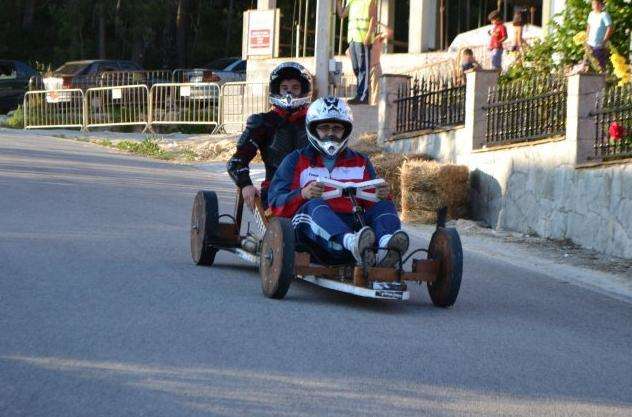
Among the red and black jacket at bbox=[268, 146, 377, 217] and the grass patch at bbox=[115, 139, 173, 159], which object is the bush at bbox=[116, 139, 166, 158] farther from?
the red and black jacket at bbox=[268, 146, 377, 217]

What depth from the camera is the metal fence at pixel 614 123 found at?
Answer: 14297 mm

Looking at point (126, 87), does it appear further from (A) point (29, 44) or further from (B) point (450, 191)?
(A) point (29, 44)

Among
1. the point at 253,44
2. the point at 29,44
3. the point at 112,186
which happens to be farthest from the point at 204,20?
the point at 112,186

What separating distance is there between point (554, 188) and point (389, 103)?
5367 mm

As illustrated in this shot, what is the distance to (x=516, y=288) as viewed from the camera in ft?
38.9

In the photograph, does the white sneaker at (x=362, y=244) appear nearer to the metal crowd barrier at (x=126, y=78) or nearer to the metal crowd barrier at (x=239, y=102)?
the metal crowd barrier at (x=239, y=102)

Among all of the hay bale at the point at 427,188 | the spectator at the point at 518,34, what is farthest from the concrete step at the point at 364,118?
the hay bale at the point at 427,188

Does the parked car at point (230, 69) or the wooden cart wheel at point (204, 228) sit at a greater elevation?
the parked car at point (230, 69)

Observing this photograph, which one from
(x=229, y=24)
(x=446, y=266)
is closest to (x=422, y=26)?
(x=229, y=24)

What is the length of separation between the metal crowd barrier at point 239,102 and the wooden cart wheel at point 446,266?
19.0m

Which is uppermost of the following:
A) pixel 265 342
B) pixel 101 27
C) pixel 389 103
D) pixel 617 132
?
pixel 101 27

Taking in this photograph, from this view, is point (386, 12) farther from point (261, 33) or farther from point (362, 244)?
point (362, 244)

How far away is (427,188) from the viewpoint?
657 inches

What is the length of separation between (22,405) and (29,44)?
5008 centimetres
